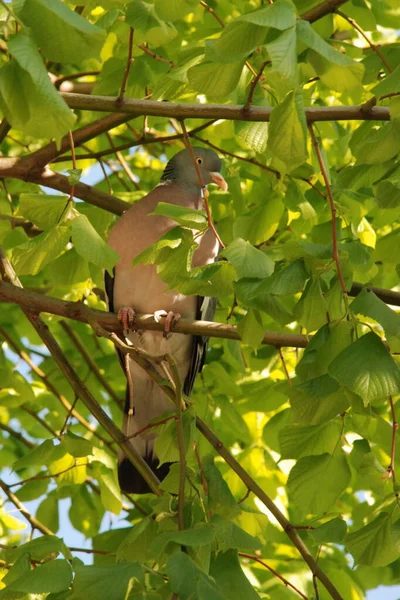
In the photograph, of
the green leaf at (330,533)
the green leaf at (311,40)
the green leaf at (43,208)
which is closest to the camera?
the green leaf at (311,40)

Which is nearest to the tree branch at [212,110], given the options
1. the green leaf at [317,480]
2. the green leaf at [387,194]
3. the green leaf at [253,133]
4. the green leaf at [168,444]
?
the green leaf at [253,133]

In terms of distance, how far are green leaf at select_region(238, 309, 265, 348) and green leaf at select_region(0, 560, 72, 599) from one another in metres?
0.81

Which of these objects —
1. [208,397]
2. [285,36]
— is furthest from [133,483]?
[285,36]

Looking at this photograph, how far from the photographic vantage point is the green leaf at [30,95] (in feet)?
6.03

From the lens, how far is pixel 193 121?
5305 millimetres

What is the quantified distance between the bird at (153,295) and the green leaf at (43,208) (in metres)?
1.02

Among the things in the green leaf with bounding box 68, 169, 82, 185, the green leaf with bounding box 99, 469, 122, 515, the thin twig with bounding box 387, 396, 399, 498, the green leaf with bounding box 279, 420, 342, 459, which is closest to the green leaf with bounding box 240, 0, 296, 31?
the green leaf with bounding box 68, 169, 82, 185

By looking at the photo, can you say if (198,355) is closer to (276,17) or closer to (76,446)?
(76,446)

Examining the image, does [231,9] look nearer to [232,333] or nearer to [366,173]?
[366,173]

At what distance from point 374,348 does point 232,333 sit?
1.98 feet

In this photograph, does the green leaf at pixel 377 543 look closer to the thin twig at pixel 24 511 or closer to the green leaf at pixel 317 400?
the green leaf at pixel 317 400

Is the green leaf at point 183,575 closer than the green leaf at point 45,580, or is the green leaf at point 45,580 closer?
the green leaf at point 183,575

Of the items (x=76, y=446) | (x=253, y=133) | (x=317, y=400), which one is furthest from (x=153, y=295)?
(x=317, y=400)

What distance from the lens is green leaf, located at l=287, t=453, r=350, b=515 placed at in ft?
9.49
